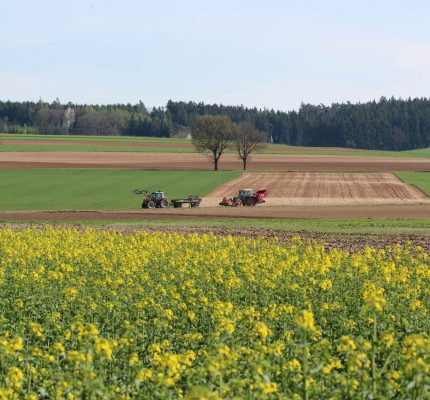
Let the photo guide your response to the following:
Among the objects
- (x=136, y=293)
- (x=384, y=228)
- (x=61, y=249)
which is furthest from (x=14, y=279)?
(x=384, y=228)

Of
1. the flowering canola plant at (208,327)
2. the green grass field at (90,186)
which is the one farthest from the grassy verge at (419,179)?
the flowering canola plant at (208,327)

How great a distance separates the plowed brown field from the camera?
230 ft

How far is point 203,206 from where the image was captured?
65000 millimetres

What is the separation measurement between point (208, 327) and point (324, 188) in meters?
67.4

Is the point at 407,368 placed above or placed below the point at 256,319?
above

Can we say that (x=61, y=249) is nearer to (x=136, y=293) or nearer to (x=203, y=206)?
(x=136, y=293)

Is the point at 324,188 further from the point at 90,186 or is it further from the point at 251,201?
the point at 90,186

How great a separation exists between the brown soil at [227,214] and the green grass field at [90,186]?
6.68 m

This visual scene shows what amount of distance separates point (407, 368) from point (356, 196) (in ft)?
218

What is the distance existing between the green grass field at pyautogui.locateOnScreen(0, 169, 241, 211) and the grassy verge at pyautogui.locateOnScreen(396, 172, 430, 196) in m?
20.4

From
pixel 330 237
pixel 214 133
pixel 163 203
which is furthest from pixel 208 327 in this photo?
pixel 214 133

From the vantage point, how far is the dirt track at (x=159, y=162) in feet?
372

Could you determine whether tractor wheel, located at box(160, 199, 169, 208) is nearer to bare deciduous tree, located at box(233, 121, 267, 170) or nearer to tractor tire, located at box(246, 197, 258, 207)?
tractor tire, located at box(246, 197, 258, 207)

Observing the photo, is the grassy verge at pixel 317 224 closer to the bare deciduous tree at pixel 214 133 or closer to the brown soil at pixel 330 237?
the brown soil at pixel 330 237
